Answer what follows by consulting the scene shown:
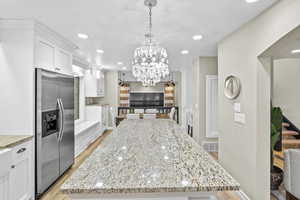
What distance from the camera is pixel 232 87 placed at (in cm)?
304

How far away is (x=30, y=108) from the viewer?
260cm

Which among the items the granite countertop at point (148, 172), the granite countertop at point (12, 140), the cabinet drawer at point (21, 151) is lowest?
the cabinet drawer at point (21, 151)

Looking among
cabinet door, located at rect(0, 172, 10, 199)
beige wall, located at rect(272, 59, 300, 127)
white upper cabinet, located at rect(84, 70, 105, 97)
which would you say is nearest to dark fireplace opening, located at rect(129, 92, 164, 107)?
white upper cabinet, located at rect(84, 70, 105, 97)

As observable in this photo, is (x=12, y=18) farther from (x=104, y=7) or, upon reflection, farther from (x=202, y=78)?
(x=202, y=78)

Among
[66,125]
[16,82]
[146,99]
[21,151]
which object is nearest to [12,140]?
[21,151]

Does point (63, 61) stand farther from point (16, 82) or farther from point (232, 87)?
point (232, 87)

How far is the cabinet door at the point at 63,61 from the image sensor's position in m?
3.30

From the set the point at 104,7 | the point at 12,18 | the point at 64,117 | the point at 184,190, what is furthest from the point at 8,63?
the point at 184,190

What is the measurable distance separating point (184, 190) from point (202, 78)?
14.1 feet

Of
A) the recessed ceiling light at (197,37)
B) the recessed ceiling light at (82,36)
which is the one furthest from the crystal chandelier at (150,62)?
the recessed ceiling light at (82,36)

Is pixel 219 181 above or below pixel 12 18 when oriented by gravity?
below

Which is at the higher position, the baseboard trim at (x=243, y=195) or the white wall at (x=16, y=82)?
the white wall at (x=16, y=82)

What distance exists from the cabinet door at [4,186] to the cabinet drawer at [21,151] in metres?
0.25

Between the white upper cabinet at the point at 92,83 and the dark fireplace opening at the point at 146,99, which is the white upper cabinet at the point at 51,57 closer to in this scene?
the white upper cabinet at the point at 92,83
